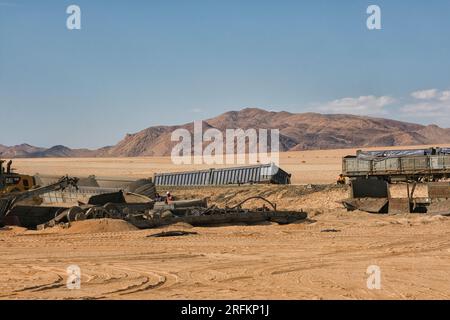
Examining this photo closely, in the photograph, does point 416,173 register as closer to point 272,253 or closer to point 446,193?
point 446,193

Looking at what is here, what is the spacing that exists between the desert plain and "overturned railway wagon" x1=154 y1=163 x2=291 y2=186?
59.8ft

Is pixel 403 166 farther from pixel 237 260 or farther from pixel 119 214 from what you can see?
pixel 237 260

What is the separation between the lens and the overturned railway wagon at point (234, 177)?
42688mm

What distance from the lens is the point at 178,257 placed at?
1400 cm

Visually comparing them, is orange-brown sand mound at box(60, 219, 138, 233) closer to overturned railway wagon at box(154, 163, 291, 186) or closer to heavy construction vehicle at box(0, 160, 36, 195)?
heavy construction vehicle at box(0, 160, 36, 195)

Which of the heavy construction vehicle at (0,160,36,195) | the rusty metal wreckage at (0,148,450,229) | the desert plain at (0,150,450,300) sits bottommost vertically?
the desert plain at (0,150,450,300)

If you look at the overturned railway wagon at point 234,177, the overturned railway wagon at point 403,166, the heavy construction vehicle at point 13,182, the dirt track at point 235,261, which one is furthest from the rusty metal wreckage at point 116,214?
the overturned railway wagon at point 234,177

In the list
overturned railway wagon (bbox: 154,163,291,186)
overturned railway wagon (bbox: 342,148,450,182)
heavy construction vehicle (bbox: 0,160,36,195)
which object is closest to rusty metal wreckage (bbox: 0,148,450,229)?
overturned railway wagon (bbox: 342,148,450,182)

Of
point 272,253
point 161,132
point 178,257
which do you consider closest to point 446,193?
point 272,253

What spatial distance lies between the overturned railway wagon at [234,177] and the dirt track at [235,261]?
19.7 metres

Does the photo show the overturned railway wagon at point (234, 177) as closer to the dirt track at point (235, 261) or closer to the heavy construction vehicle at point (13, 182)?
the heavy construction vehicle at point (13, 182)

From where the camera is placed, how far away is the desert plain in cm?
969

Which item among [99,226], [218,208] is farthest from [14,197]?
[218,208]

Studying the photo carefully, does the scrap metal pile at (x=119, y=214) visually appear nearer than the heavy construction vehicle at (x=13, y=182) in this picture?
Yes
